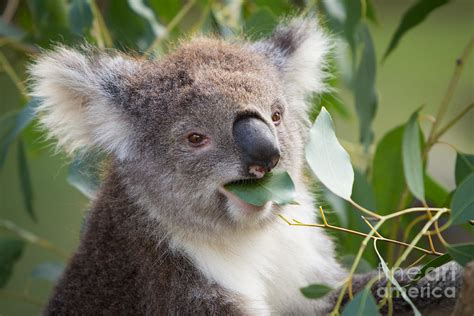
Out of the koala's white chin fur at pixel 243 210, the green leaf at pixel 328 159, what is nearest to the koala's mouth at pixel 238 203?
the koala's white chin fur at pixel 243 210

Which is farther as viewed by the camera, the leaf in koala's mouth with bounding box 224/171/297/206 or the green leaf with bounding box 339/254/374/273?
the green leaf with bounding box 339/254/374/273

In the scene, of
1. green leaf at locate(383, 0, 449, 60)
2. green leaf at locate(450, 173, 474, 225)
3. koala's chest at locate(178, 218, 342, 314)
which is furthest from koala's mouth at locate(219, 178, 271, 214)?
green leaf at locate(383, 0, 449, 60)

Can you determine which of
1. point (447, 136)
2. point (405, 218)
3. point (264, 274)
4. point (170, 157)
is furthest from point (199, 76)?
point (447, 136)

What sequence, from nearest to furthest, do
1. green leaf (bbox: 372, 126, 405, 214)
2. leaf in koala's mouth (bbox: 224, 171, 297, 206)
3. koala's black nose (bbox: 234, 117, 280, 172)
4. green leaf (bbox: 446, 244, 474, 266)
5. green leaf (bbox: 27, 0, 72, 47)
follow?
green leaf (bbox: 446, 244, 474, 266), leaf in koala's mouth (bbox: 224, 171, 297, 206), koala's black nose (bbox: 234, 117, 280, 172), green leaf (bbox: 372, 126, 405, 214), green leaf (bbox: 27, 0, 72, 47)

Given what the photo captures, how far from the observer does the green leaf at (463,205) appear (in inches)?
85.7

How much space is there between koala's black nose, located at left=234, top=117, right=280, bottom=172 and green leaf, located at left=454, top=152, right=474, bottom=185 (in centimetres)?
83

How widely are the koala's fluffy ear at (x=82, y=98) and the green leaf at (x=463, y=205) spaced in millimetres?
1271

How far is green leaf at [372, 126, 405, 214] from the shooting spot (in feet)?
12.1

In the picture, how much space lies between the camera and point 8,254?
402 cm

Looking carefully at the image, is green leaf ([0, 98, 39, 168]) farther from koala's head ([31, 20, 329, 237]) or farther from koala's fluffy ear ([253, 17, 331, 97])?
koala's fluffy ear ([253, 17, 331, 97])

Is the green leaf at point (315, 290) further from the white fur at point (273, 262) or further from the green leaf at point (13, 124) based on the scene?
the green leaf at point (13, 124)

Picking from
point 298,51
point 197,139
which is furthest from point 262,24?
point 197,139

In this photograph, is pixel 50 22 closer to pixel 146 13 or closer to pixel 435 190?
pixel 146 13

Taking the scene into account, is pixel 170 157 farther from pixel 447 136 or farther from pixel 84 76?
pixel 447 136
